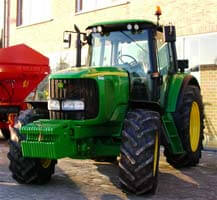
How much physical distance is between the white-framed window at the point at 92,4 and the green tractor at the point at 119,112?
25.0 ft

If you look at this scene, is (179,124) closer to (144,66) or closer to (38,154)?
(144,66)

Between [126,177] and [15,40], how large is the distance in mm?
14933

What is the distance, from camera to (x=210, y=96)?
12.4 meters

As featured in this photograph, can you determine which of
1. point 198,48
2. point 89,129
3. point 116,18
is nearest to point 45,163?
point 89,129

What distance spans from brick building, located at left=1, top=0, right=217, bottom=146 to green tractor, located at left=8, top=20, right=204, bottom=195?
1871mm

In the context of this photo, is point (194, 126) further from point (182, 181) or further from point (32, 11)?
point (32, 11)

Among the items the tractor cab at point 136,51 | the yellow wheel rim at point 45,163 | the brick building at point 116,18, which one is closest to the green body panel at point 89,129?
the tractor cab at point 136,51

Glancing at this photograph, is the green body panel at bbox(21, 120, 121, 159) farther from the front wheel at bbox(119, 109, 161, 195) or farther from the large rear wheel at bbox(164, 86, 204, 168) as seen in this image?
the large rear wheel at bbox(164, 86, 204, 168)

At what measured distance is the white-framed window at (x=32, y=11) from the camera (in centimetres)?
1836

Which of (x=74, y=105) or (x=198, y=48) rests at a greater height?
(x=198, y=48)

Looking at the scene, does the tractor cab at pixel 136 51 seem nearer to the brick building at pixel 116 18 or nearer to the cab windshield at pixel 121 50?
the cab windshield at pixel 121 50

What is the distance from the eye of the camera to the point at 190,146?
A: 7871 millimetres

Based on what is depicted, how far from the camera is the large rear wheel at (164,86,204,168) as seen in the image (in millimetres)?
7609

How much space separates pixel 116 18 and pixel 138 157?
970 centimetres
